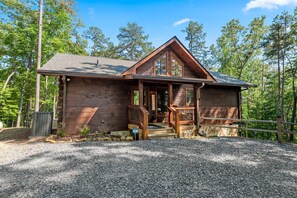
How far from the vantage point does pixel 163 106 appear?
1170cm

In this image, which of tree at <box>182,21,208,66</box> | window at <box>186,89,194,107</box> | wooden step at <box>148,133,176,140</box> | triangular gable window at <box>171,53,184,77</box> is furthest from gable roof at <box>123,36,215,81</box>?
tree at <box>182,21,208,66</box>

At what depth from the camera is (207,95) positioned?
12.0 meters

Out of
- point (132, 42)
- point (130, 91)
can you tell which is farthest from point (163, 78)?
point (132, 42)

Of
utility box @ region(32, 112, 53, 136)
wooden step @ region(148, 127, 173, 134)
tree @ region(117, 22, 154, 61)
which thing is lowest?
wooden step @ region(148, 127, 173, 134)

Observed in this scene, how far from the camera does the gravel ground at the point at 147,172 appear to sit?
3037mm

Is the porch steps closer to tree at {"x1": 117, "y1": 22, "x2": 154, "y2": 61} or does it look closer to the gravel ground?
the gravel ground

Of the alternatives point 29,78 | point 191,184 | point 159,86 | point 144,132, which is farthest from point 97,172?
point 29,78

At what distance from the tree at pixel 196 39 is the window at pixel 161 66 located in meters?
21.7

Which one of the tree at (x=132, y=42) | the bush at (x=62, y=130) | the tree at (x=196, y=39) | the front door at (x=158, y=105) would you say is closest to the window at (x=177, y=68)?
the front door at (x=158, y=105)

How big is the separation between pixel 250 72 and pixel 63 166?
28.7 m

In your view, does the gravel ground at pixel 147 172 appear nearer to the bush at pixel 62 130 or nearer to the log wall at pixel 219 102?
the bush at pixel 62 130

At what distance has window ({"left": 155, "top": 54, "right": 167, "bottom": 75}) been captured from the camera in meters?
9.20

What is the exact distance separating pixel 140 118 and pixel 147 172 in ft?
13.0

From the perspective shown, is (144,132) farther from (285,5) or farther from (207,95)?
(285,5)
